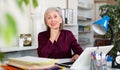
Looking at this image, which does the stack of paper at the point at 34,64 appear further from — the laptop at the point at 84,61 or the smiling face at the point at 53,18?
the smiling face at the point at 53,18

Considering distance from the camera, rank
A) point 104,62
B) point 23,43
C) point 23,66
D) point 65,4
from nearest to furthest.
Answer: point 23,66
point 104,62
point 23,43
point 65,4

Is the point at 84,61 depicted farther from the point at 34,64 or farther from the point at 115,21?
the point at 115,21

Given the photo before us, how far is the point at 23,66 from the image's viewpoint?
1089 mm

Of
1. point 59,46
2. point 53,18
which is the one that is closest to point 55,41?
point 59,46

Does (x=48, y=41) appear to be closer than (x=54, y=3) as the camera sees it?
Yes

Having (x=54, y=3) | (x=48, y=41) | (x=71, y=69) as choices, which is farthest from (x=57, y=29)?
(x=54, y=3)

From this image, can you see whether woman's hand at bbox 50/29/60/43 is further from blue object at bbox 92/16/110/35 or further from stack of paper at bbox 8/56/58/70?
stack of paper at bbox 8/56/58/70

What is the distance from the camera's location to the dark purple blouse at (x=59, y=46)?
2.12m

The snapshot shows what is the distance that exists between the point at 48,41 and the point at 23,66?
1.08 m

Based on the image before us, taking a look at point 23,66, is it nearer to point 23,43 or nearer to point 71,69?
point 71,69

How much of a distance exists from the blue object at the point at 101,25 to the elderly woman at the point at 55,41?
1.77 feet

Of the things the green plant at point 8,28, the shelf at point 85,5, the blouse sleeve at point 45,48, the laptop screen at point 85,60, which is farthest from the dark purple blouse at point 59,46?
the shelf at point 85,5

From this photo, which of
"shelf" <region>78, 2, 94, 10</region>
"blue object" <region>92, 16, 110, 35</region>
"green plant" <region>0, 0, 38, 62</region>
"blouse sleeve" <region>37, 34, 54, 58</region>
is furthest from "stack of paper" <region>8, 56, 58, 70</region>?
"shelf" <region>78, 2, 94, 10</region>

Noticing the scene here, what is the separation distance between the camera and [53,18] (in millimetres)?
2109
